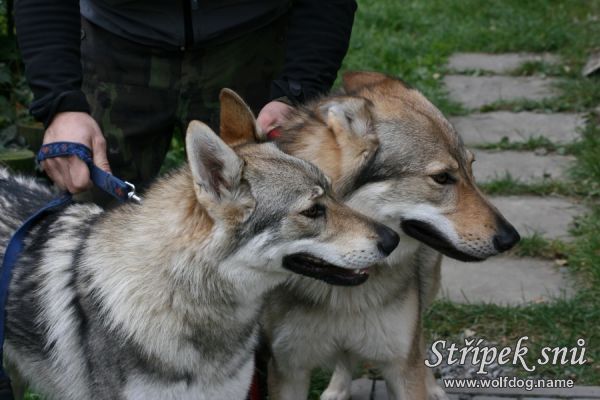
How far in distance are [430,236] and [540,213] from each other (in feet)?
8.58

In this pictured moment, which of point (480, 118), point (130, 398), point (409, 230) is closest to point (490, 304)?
point (409, 230)

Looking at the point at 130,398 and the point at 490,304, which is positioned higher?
the point at 130,398

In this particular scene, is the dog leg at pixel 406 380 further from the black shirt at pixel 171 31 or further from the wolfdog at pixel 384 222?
the black shirt at pixel 171 31

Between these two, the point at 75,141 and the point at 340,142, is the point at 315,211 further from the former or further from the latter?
the point at 75,141

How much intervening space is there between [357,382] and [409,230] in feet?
3.64

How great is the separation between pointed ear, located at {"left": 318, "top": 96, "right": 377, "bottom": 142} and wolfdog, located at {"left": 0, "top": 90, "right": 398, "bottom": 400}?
A: 338 mm

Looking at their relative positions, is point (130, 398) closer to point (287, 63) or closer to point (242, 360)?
point (242, 360)

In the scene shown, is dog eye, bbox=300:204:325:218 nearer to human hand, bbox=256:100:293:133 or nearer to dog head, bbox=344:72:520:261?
dog head, bbox=344:72:520:261

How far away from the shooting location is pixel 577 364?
426cm

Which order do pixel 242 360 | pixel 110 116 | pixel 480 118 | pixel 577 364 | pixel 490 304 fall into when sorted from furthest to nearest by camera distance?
pixel 480 118
pixel 490 304
pixel 577 364
pixel 110 116
pixel 242 360

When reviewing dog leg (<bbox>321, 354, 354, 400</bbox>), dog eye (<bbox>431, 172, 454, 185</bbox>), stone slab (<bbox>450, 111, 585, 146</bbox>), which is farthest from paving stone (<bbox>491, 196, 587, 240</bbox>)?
dog eye (<bbox>431, 172, 454, 185</bbox>)

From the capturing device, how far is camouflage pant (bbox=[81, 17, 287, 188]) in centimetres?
377

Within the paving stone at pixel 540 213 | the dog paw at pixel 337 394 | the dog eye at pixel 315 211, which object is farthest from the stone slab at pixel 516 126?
the dog eye at pixel 315 211

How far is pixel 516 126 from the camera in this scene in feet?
24.1
